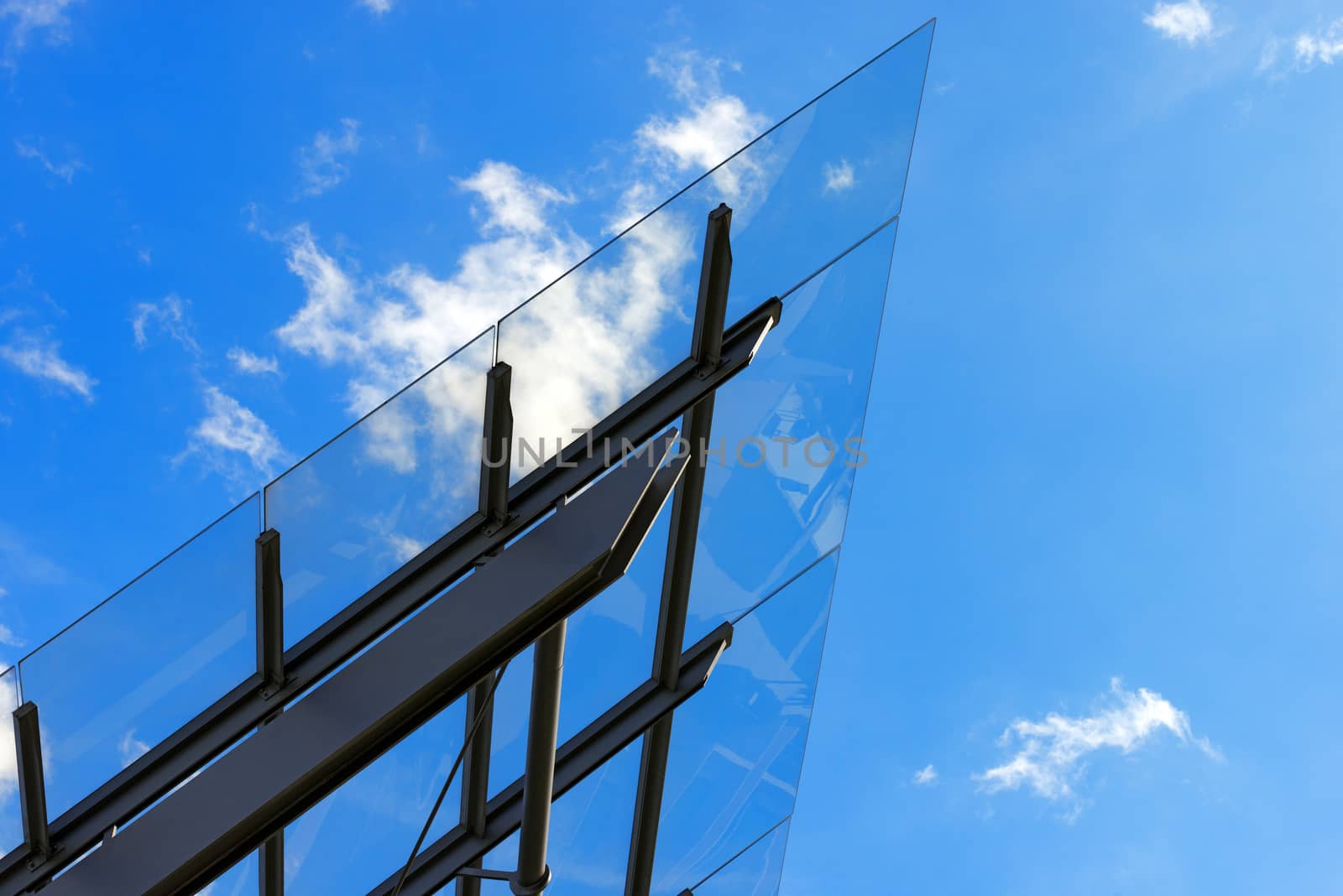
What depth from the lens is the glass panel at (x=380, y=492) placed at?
710 centimetres

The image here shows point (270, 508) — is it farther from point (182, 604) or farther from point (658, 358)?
point (658, 358)

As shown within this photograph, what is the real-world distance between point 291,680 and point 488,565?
1624 mm

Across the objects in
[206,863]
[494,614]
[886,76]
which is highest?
[886,76]

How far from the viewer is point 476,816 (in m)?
9.94

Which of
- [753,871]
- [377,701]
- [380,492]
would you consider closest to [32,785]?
[377,701]

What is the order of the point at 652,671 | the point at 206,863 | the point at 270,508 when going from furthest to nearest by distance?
the point at 652,671, the point at 270,508, the point at 206,863

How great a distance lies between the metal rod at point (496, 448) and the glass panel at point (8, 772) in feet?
9.11

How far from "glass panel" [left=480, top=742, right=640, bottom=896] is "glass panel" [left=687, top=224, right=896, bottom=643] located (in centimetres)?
148

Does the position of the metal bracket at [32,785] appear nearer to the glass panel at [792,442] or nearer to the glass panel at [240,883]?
the glass panel at [240,883]

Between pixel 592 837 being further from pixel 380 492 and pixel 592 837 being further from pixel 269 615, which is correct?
pixel 380 492

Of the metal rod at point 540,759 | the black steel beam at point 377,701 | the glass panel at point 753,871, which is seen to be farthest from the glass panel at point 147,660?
the glass panel at point 753,871

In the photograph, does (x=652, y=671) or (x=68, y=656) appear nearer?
(x=68, y=656)

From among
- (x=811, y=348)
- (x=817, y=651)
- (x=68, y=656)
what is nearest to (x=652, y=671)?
(x=817, y=651)

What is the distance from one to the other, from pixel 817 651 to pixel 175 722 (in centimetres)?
545
